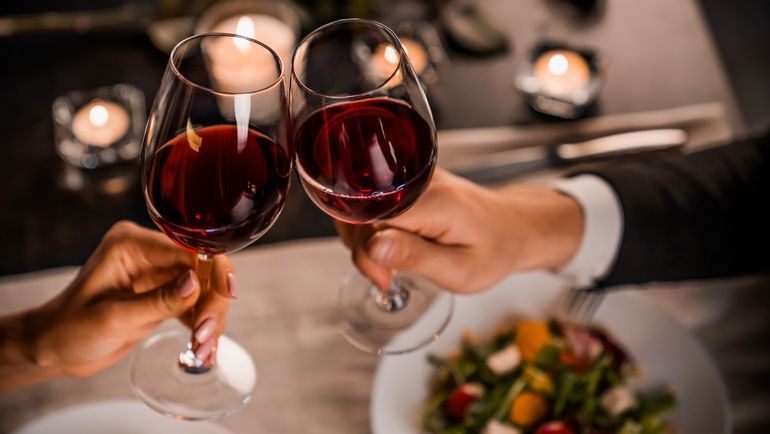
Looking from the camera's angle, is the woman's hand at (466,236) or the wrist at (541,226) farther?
the wrist at (541,226)

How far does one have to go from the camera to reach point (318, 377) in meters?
1.05

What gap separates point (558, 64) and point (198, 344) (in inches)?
30.9

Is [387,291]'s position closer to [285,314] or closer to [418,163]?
[285,314]

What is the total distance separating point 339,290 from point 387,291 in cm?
8

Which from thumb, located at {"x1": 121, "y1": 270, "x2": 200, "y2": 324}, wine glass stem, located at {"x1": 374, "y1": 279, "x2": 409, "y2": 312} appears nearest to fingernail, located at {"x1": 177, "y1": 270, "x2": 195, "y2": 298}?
thumb, located at {"x1": 121, "y1": 270, "x2": 200, "y2": 324}

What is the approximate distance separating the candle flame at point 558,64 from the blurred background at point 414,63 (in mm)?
32

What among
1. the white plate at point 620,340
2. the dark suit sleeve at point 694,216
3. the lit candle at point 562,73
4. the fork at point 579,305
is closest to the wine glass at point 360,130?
the white plate at point 620,340

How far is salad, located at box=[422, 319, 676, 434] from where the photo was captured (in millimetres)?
974

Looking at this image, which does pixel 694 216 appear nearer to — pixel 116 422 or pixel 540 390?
pixel 540 390

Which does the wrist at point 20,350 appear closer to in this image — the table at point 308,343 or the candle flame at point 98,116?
the table at point 308,343

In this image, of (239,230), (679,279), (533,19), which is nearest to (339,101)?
(239,230)

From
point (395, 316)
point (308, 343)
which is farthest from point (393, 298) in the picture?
point (308, 343)

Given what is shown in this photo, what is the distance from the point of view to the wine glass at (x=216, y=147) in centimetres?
67

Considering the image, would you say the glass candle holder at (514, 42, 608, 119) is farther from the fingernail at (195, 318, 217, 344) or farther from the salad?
the fingernail at (195, 318, 217, 344)
